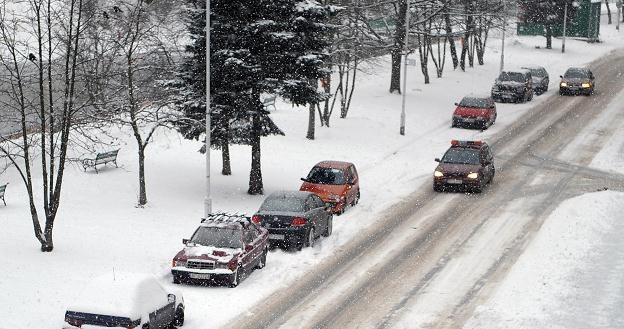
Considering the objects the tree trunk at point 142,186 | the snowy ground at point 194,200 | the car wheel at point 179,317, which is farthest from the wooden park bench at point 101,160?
the car wheel at point 179,317

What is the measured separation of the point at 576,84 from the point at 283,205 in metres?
35.7

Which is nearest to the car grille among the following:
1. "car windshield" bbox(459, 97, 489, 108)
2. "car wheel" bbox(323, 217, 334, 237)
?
"car wheel" bbox(323, 217, 334, 237)

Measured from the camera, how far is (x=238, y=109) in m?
31.9

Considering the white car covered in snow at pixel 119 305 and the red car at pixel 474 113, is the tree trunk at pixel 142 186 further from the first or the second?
the red car at pixel 474 113

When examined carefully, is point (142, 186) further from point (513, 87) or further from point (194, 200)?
point (513, 87)

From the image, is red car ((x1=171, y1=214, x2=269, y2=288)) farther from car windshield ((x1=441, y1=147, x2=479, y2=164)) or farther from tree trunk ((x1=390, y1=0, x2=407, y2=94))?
tree trunk ((x1=390, y1=0, x2=407, y2=94))

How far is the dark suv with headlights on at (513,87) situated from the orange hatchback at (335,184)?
951 inches

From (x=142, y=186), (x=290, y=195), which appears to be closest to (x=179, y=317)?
(x=290, y=195)

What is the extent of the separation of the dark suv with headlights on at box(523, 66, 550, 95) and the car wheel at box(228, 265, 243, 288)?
39406 millimetres

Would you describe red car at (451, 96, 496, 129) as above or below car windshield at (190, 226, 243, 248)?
above

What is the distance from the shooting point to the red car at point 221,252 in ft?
72.8

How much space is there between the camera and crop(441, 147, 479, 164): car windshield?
115ft

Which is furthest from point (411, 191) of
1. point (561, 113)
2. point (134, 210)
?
point (561, 113)

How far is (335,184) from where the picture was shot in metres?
31.5
